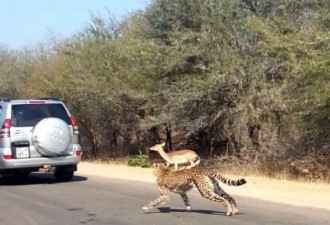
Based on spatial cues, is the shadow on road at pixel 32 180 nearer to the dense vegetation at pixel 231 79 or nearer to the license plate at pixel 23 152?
the license plate at pixel 23 152

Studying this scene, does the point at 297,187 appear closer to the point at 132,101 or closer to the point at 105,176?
the point at 105,176

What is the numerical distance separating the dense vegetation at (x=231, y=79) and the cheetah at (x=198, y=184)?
485 centimetres

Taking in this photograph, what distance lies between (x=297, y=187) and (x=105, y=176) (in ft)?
21.0

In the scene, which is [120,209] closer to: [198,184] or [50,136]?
[198,184]

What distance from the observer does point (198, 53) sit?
21.0m

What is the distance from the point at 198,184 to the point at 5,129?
6708 mm

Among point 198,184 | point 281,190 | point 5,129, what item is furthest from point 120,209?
point 5,129

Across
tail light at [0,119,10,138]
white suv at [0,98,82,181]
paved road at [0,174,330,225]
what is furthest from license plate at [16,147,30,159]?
paved road at [0,174,330,225]

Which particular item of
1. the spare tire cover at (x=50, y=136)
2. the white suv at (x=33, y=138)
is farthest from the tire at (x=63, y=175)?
the spare tire cover at (x=50, y=136)

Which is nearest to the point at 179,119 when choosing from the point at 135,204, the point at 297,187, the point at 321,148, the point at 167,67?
the point at 167,67

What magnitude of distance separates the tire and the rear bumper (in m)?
1.05

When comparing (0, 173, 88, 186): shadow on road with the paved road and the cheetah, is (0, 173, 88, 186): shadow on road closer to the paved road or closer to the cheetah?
the paved road

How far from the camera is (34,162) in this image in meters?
17.3

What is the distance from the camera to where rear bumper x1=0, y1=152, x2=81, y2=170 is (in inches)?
672
